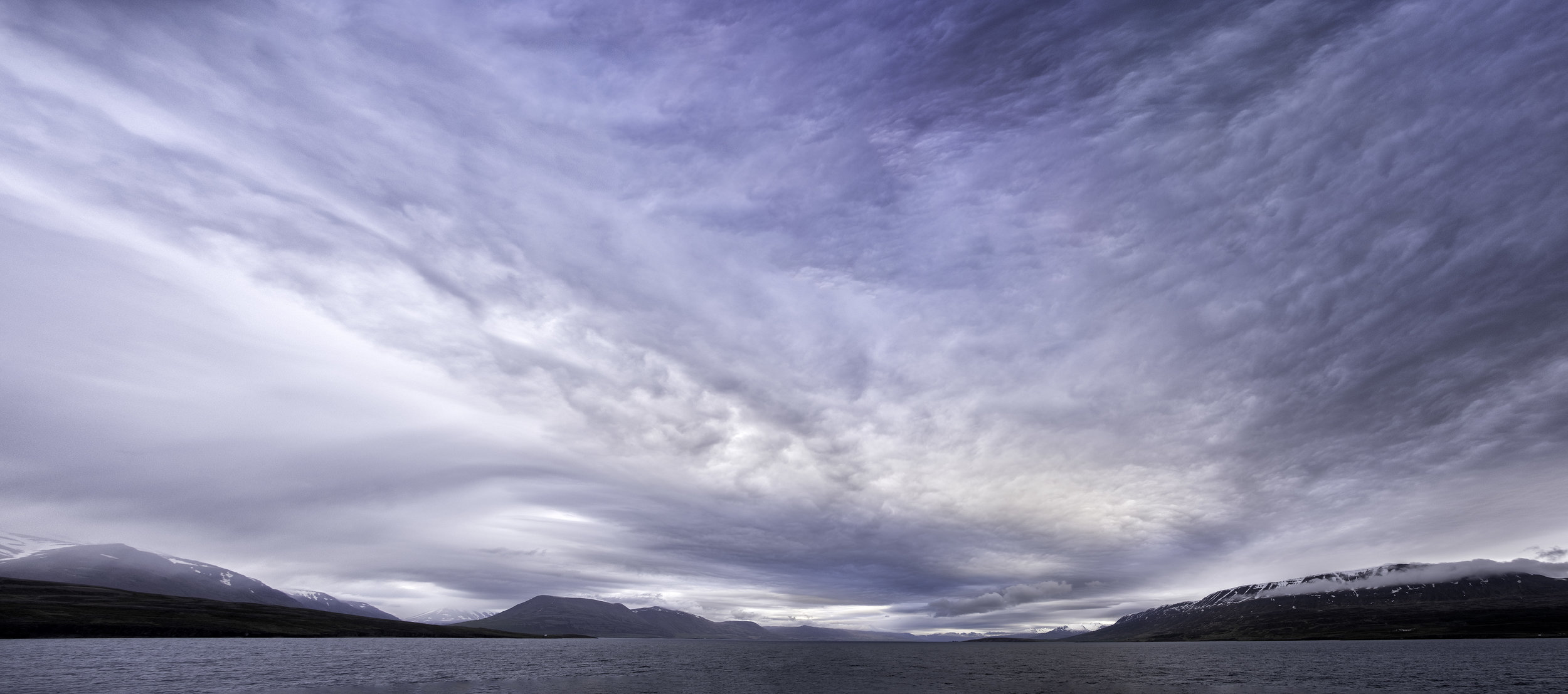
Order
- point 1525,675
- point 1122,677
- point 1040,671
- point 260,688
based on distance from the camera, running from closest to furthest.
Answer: point 260,688
point 1525,675
point 1122,677
point 1040,671

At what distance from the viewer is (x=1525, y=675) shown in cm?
12612

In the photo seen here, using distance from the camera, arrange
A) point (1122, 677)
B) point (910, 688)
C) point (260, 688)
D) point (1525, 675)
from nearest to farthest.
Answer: point (260, 688) → point (910, 688) → point (1525, 675) → point (1122, 677)

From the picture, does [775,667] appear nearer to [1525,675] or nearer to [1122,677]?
[1122,677]

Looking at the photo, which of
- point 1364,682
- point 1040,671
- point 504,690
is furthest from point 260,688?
point 1364,682

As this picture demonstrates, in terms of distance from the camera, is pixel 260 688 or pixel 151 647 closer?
pixel 260 688

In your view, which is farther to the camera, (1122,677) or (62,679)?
(1122,677)

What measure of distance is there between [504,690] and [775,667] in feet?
346

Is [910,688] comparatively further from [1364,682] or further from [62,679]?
[62,679]

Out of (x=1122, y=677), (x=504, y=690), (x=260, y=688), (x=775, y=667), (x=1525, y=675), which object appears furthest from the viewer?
(x=775, y=667)

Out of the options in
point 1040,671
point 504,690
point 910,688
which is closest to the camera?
point 504,690

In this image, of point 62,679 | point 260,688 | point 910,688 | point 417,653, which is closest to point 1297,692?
point 910,688

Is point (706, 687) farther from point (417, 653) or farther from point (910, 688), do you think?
point (417, 653)

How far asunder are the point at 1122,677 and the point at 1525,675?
7234 centimetres

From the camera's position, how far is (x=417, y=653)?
196000 millimetres
